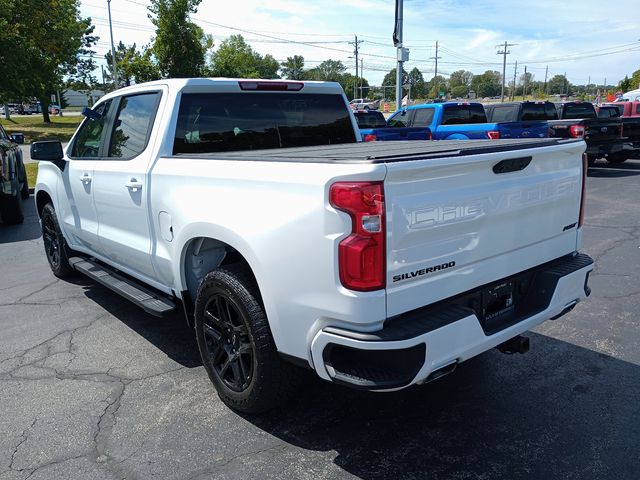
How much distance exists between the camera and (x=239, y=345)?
10.4 ft

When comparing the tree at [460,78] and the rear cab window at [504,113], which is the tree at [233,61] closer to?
the rear cab window at [504,113]

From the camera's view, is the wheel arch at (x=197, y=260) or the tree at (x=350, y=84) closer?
the wheel arch at (x=197, y=260)

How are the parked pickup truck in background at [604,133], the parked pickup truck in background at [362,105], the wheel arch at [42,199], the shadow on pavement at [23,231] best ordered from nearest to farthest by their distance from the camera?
the wheel arch at [42,199] → the shadow on pavement at [23,231] → the parked pickup truck in background at [604,133] → the parked pickup truck in background at [362,105]

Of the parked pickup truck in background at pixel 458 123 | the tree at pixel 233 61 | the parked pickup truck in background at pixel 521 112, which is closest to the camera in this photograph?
the parked pickup truck in background at pixel 458 123

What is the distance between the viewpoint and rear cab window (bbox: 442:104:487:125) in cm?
1460

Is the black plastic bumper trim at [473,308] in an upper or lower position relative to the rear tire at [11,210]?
upper

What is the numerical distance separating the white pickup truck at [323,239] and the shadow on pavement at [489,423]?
0.40 m

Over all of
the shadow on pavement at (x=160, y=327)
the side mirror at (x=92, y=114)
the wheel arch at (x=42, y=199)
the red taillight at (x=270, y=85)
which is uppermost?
the red taillight at (x=270, y=85)

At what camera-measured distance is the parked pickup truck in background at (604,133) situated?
13406 mm

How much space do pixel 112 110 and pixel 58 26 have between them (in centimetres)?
2951

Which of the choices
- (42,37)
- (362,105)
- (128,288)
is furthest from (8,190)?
(362,105)

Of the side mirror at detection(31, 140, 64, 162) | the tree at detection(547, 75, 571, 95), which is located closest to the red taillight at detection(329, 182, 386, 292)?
the side mirror at detection(31, 140, 64, 162)

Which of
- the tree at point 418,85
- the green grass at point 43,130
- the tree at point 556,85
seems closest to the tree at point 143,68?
the green grass at point 43,130

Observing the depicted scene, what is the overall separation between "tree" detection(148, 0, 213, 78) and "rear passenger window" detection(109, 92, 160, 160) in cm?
3029
